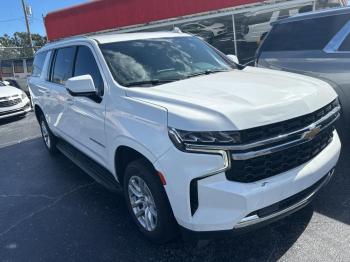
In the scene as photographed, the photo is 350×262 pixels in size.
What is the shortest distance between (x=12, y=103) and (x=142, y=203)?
9.27 m

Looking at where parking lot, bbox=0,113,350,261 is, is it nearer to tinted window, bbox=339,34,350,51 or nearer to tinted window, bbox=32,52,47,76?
tinted window, bbox=339,34,350,51

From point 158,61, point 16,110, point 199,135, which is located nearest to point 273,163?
point 199,135

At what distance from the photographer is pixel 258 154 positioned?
2.63 meters

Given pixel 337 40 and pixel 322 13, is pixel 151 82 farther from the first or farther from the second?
pixel 322 13

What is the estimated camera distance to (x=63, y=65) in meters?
5.20

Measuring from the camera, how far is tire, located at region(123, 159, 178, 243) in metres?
3.01

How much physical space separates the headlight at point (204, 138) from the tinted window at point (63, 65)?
8.55 ft

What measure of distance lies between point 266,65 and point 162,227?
341 cm

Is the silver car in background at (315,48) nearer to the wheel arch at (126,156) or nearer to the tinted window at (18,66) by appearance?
the wheel arch at (126,156)

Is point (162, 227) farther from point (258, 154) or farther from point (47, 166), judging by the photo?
point (47, 166)

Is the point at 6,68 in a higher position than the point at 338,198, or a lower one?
higher

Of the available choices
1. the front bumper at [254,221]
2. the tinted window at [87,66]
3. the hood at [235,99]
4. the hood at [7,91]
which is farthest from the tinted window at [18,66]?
the front bumper at [254,221]

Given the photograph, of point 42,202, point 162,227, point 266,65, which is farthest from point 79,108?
point 266,65

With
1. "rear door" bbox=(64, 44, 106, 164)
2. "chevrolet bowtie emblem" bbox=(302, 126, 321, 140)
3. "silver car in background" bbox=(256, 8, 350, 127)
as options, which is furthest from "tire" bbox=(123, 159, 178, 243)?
"silver car in background" bbox=(256, 8, 350, 127)
